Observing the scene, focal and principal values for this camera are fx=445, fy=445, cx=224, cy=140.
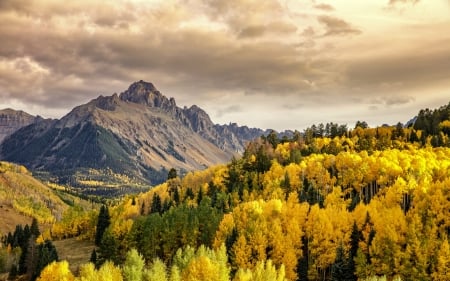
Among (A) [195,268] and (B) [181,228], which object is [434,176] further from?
(A) [195,268]

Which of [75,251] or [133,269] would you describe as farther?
[75,251]

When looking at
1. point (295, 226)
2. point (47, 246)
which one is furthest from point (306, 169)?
point (47, 246)

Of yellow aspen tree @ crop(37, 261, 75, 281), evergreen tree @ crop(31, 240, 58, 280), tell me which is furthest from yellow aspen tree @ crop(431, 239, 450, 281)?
evergreen tree @ crop(31, 240, 58, 280)

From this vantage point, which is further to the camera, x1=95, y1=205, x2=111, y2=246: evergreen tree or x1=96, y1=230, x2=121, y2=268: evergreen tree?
x1=95, y1=205, x2=111, y2=246: evergreen tree

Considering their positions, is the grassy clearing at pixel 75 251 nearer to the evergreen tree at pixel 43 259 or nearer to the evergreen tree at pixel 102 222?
the evergreen tree at pixel 102 222

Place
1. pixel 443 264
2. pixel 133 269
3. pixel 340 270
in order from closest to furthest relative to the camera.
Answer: pixel 133 269 < pixel 443 264 < pixel 340 270

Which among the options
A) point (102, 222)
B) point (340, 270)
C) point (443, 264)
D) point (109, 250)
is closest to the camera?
point (443, 264)

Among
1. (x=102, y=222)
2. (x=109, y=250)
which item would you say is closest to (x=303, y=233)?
(x=109, y=250)

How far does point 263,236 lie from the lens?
112 meters

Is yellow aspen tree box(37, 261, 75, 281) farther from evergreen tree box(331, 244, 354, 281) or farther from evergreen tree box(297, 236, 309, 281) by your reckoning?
evergreen tree box(331, 244, 354, 281)

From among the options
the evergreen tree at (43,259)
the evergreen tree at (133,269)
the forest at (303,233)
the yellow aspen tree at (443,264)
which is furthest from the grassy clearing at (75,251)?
the yellow aspen tree at (443,264)

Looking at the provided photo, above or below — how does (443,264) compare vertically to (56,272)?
above

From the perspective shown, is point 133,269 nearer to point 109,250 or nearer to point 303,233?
point 303,233

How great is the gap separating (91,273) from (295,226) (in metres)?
53.3
